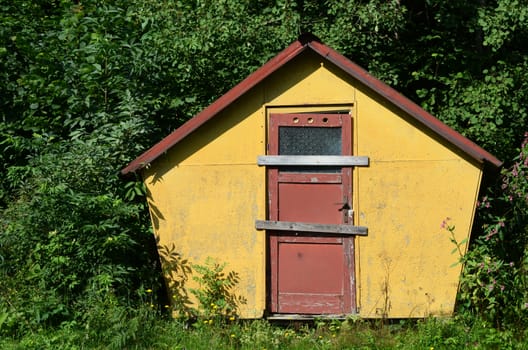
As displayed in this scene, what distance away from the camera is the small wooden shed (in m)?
7.06

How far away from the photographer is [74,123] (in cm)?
820

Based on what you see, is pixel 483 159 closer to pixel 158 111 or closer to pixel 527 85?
pixel 527 85

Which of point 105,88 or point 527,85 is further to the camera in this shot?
point 527,85

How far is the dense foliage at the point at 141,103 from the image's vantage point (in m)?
7.11

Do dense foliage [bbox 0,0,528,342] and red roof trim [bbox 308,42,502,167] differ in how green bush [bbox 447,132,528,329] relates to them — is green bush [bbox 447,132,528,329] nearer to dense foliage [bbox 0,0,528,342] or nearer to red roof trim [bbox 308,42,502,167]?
dense foliage [bbox 0,0,528,342]

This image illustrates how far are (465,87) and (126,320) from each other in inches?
236

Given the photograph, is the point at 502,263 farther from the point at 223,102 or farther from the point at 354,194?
the point at 223,102

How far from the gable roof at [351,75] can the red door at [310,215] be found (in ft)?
1.59

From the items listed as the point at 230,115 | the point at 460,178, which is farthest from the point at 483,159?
the point at 230,115

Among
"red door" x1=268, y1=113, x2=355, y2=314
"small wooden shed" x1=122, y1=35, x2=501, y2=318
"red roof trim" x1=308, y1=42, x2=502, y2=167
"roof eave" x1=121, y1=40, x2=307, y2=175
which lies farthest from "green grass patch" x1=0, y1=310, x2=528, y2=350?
"red roof trim" x1=308, y1=42, x2=502, y2=167

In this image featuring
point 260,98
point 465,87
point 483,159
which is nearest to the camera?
point 483,159

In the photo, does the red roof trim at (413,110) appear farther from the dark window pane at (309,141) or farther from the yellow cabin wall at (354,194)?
the dark window pane at (309,141)

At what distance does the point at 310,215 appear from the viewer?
7.20 m

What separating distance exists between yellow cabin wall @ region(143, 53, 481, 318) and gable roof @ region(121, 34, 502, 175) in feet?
0.62
